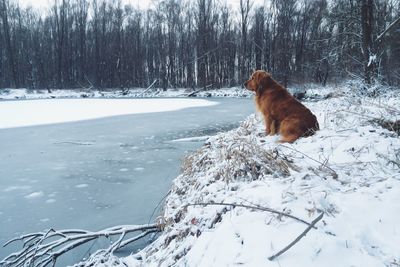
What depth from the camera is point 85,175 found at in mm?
6211

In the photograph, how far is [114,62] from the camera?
45.0 meters

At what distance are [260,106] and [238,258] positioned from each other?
4.46m

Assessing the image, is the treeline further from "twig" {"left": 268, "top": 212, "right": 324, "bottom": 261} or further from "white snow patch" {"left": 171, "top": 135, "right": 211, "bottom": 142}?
"twig" {"left": 268, "top": 212, "right": 324, "bottom": 261}

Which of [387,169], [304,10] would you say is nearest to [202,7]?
[304,10]

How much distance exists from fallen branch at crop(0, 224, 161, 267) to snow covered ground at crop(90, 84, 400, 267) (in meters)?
0.27

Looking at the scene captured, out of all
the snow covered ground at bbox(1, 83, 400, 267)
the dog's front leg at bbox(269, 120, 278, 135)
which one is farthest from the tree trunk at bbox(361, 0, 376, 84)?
the snow covered ground at bbox(1, 83, 400, 267)

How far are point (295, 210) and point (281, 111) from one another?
3.55 meters

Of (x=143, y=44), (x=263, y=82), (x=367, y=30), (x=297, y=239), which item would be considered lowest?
(x=297, y=239)

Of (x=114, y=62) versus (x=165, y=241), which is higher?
(x=114, y=62)

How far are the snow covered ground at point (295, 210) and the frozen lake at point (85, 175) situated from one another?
1187mm

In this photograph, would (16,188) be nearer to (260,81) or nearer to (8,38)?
(260,81)

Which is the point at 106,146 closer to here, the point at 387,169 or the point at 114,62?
the point at 387,169

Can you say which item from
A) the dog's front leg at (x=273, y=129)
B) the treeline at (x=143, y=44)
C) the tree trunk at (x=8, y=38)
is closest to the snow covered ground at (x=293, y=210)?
the dog's front leg at (x=273, y=129)

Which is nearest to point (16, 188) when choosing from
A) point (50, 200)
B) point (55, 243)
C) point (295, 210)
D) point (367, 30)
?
point (50, 200)
